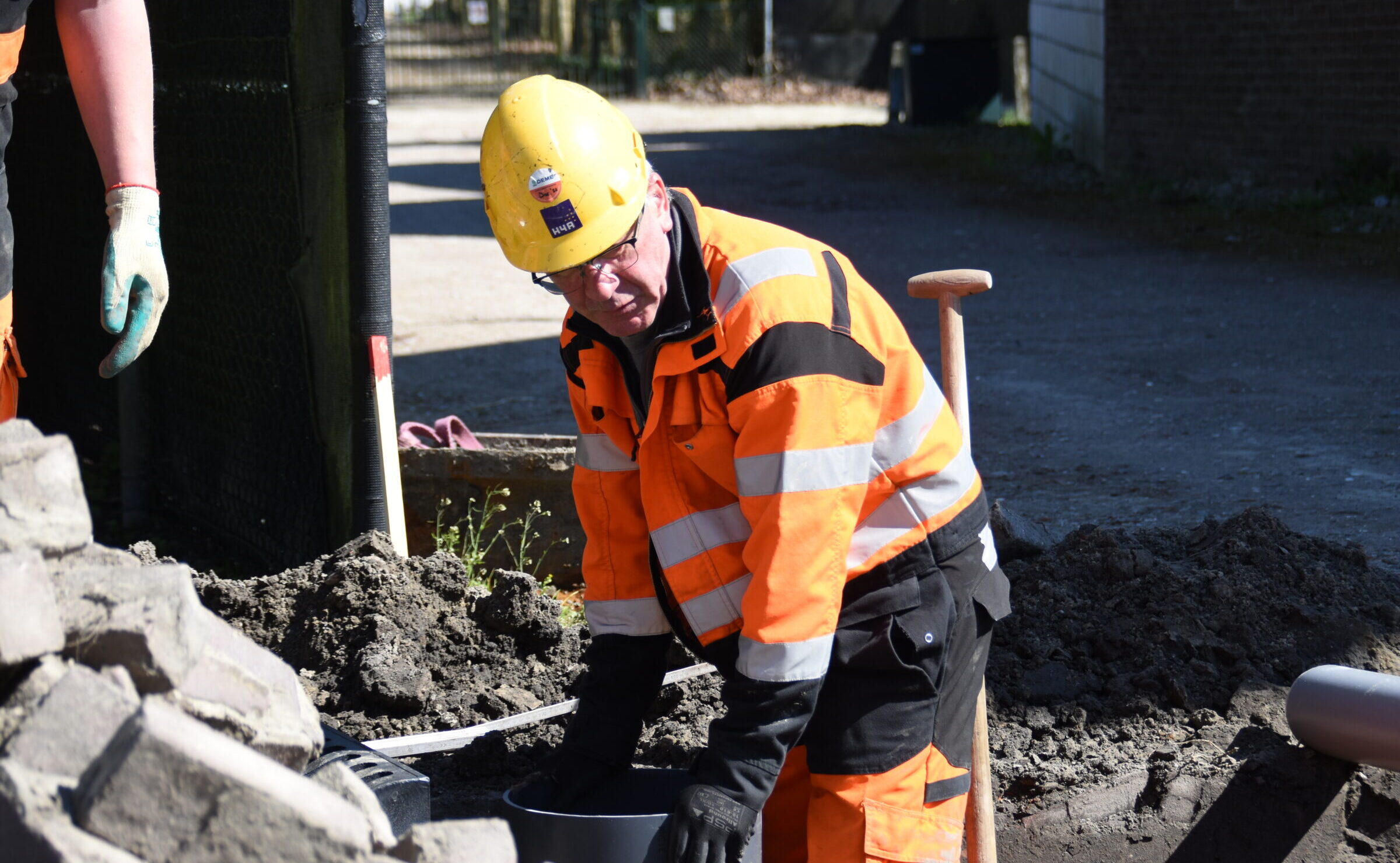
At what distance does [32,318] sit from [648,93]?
21.5m

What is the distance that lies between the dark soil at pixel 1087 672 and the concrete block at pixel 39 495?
1258mm

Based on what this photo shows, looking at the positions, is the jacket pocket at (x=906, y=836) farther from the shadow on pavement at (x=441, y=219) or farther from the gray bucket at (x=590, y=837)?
the shadow on pavement at (x=441, y=219)

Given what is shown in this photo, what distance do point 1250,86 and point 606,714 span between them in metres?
11.2

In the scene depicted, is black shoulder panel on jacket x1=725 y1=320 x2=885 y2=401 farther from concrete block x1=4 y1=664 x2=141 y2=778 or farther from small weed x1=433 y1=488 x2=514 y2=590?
small weed x1=433 y1=488 x2=514 y2=590

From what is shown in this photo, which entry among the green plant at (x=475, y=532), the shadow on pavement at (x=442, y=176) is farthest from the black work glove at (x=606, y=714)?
the shadow on pavement at (x=442, y=176)

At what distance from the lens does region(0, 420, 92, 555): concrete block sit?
6.66ft

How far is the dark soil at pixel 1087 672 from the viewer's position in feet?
11.2

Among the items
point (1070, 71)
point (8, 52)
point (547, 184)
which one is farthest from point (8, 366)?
point (1070, 71)

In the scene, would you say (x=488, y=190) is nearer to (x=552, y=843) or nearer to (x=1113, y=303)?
(x=552, y=843)

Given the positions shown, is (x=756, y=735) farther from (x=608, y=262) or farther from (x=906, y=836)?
(x=608, y=262)

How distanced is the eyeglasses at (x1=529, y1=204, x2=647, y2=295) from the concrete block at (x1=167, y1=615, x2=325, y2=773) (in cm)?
78

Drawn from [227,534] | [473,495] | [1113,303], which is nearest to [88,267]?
[227,534]

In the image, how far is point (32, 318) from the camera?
20.4ft

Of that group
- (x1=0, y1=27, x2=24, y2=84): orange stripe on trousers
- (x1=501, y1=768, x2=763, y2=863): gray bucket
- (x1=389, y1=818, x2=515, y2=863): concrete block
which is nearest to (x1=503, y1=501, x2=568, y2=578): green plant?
(x1=501, y1=768, x2=763, y2=863): gray bucket
